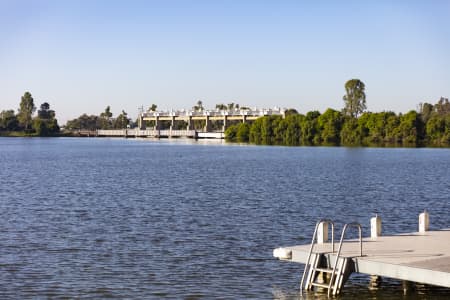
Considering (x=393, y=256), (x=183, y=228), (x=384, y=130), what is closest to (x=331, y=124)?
(x=384, y=130)

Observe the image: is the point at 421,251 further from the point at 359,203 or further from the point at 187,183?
the point at 187,183

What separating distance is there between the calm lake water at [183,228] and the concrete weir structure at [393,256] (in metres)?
1.07

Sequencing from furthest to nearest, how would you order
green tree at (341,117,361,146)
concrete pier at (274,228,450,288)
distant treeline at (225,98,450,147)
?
green tree at (341,117,361,146)
distant treeline at (225,98,450,147)
concrete pier at (274,228,450,288)

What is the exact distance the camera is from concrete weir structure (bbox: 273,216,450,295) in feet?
60.1

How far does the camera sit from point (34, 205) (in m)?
42.4

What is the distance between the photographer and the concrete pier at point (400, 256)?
18.3m

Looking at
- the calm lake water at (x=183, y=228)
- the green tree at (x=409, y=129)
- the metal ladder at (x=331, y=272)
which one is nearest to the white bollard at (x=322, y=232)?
the calm lake water at (x=183, y=228)

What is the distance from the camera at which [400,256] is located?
1997cm

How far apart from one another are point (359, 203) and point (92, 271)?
23.3m

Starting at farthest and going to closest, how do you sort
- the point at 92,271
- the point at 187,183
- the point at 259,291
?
the point at 187,183
the point at 92,271
the point at 259,291

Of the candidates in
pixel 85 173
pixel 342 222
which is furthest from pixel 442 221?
pixel 85 173

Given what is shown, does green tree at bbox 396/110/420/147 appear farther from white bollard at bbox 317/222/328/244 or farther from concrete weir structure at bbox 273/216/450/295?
white bollard at bbox 317/222/328/244

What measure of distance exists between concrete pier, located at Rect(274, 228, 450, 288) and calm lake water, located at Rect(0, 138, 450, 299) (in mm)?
1092

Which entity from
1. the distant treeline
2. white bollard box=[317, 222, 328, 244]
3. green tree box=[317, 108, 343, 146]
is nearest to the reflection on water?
white bollard box=[317, 222, 328, 244]
